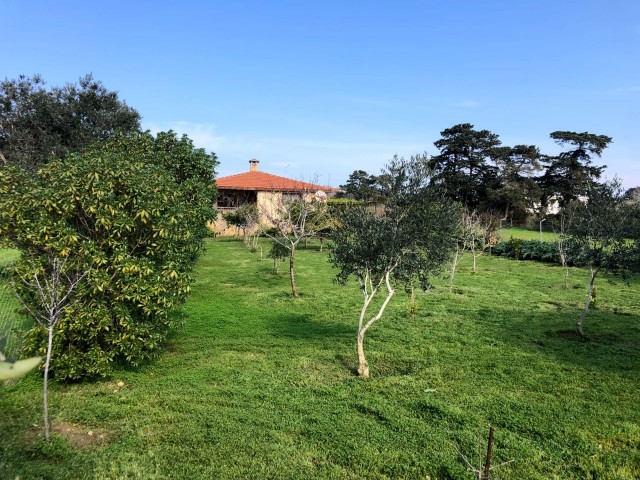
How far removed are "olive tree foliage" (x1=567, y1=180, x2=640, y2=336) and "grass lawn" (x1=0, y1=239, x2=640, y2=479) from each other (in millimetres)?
1835

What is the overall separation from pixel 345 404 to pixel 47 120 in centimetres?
2389

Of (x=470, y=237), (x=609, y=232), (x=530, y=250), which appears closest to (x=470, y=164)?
(x=530, y=250)

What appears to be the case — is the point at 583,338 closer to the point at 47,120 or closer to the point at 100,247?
the point at 100,247

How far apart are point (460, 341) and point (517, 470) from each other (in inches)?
198

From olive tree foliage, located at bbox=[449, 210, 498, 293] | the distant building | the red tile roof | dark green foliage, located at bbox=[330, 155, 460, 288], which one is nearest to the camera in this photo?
dark green foliage, located at bbox=[330, 155, 460, 288]

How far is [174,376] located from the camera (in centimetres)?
774

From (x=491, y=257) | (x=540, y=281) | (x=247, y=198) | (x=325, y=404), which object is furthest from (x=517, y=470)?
(x=247, y=198)

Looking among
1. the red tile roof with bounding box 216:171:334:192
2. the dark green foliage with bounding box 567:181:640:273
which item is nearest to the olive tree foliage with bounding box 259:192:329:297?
the dark green foliage with bounding box 567:181:640:273

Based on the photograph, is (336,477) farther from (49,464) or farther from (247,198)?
(247,198)

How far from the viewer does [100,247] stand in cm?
730

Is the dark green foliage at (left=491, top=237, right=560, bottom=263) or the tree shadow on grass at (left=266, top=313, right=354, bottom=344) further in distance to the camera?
the dark green foliage at (left=491, top=237, right=560, bottom=263)

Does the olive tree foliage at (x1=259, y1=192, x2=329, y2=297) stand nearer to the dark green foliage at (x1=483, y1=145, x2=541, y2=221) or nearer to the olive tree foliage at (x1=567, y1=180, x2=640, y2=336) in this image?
the olive tree foliage at (x1=567, y1=180, x2=640, y2=336)

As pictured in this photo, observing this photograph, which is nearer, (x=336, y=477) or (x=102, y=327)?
(x=336, y=477)

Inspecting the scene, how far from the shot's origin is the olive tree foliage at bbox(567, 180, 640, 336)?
10.0 metres
